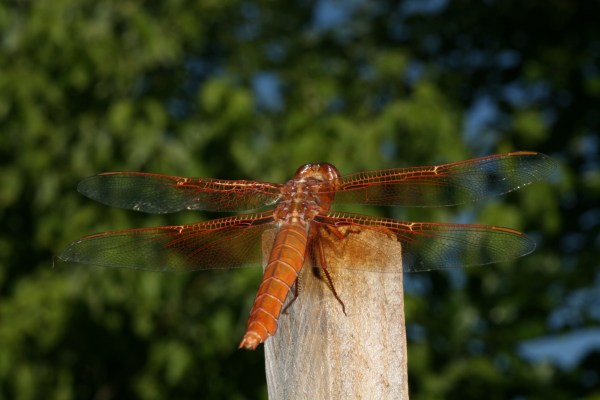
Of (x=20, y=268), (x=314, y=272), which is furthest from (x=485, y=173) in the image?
(x=20, y=268)

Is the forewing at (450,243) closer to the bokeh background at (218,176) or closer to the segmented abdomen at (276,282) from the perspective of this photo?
the segmented abdomen at (276,282)

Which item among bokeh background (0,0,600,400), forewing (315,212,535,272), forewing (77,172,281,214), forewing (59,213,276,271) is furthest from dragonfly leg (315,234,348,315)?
bokeh background (0,0,600,400)

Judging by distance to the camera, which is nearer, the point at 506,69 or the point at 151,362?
the point at 151,362

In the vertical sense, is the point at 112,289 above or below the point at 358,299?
above

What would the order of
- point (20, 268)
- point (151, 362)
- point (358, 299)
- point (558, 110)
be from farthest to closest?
point (558, 110) → point (20, 268) → point (151, 362) → point (358, 299)

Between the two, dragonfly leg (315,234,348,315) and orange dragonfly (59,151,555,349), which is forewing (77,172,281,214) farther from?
dragonfly leg (315,234,348,315)

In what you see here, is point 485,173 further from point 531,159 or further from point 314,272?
point 314,272

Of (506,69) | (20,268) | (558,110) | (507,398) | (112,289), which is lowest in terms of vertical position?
(507,398)

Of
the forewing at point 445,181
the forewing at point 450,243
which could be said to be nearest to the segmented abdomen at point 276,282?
the forewing at point 450,243
